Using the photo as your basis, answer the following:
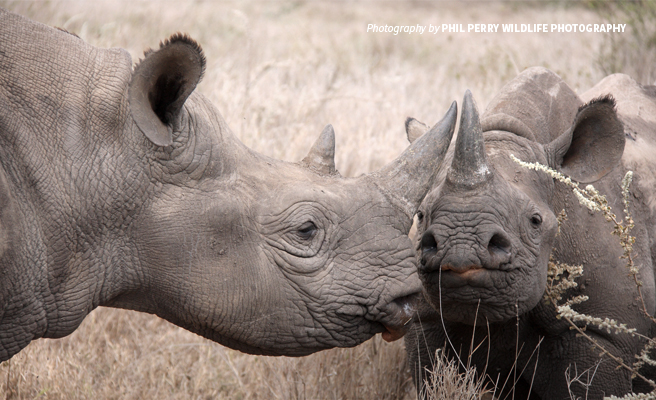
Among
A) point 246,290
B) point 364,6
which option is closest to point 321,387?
point 246,290

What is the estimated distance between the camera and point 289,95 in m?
8.77

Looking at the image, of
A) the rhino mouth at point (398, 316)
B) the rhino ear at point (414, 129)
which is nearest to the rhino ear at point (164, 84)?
the rhino mouth at point (398, 316)

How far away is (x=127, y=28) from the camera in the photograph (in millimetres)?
11172

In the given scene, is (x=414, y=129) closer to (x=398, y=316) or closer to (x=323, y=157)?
(x=323, y=157)

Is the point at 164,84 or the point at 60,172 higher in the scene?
the point at 164,84

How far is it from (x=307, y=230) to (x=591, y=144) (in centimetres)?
190

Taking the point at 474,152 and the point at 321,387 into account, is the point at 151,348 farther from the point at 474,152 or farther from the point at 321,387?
the point at 474,152

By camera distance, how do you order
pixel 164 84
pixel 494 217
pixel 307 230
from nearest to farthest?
pixel 164 84 → pixel 307 230 → pixel 494 217

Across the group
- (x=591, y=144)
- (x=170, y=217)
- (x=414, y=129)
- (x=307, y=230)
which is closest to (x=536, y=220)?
(x=591, y=144)

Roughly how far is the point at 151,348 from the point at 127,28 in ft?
22.6

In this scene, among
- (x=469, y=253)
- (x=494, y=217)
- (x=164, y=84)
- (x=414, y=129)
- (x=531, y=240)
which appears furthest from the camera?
(x=414, y=129)

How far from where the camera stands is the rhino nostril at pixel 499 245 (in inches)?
141

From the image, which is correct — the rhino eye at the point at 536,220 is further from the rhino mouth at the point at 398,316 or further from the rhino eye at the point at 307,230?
the rhino eye at the point at 307,230

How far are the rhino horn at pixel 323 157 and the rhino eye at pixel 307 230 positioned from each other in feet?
1.21
